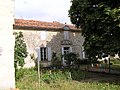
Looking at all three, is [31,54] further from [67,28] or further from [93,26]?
[93,26]

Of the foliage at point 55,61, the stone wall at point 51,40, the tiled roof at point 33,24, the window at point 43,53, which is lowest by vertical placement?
the foliage at point 55,61

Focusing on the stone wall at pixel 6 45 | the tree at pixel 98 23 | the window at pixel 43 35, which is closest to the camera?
the stone wall at pixel 6 45

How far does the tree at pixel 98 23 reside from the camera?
56.6ft

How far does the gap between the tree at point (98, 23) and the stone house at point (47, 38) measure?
29.1ft

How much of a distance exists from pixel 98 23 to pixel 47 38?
13126 millimetres

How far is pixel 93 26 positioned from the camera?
19.1 m

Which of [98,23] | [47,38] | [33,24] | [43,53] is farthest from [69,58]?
[98,23]

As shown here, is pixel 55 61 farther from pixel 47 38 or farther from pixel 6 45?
pixel 6 45

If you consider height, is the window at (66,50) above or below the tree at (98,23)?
below

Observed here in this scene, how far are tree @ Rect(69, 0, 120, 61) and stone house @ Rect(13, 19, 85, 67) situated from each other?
888cm

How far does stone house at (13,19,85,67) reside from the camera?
2947 centimetres

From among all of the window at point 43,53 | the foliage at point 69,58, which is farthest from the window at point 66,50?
the foliage at point 69,58

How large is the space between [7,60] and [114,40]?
27.3ft

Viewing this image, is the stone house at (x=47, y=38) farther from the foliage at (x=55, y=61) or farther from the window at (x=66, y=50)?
the foliage at (x=55, y=61)
